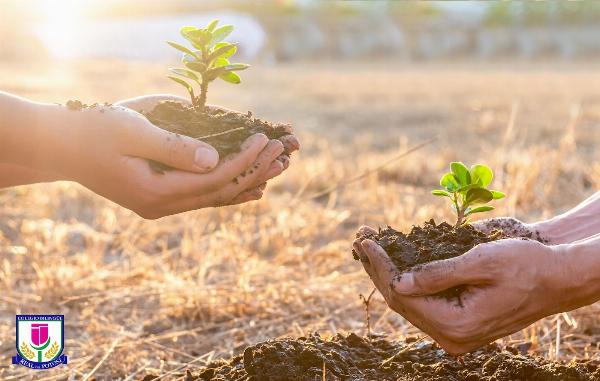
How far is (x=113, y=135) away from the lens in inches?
62.1

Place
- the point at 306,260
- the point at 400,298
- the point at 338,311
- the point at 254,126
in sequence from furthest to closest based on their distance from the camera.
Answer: the point at 306,260
the point at 338,311
the point at 254,126
the point at 400,298

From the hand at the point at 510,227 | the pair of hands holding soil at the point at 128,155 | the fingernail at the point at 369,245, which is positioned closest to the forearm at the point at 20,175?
the pair of hands holding soil at the point at 128,155

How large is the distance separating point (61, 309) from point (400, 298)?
5.13 ft

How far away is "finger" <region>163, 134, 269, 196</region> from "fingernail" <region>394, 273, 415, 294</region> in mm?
450

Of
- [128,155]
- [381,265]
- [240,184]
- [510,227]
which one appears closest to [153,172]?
[128,155]

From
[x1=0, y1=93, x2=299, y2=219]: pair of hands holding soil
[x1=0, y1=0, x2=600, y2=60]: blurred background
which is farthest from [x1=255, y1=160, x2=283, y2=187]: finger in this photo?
[x1=0, y1=0, x2=600, y2=60]: blurred background

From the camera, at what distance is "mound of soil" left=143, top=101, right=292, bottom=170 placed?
1686 millimetres

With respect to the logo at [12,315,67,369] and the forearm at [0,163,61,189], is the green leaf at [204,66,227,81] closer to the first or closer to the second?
the forearm at [0,163,61,189]

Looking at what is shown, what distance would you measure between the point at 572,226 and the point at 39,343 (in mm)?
1576

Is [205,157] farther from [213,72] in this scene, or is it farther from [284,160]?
[213,72]

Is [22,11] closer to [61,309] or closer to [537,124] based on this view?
[537,124]

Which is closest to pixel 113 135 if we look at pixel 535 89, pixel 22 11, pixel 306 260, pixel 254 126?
pixel 254 126

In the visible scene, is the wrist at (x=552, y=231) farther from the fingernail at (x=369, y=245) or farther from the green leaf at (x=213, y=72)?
the green leaf at (x=213, y=72)

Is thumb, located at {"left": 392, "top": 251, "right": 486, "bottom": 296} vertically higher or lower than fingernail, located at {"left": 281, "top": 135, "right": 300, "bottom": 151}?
lower
